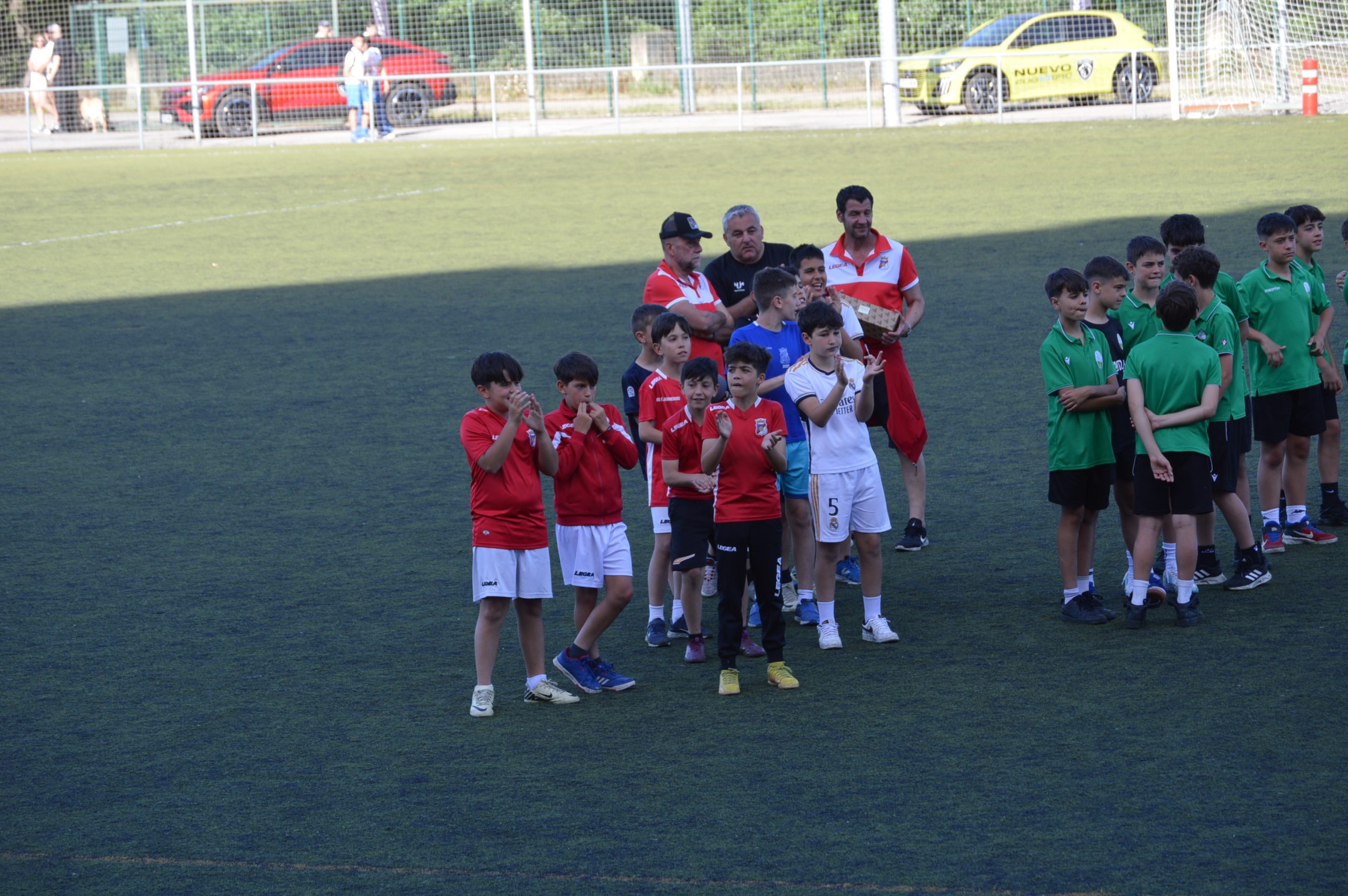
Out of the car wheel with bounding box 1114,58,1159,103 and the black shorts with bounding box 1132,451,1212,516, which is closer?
the black shorts with bounding box 1132,451,1212,516

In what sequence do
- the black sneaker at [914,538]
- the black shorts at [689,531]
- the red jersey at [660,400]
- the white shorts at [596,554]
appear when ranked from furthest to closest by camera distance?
the black sneaker at [914,538], the red jersey at [660,400], the black shorts at [689,531], the white shorts at [596,554]

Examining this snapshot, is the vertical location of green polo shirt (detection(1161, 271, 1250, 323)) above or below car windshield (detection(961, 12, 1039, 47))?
below

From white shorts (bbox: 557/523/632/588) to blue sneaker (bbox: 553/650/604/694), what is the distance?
31 cm

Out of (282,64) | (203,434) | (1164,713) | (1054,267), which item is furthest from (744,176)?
(1164,713)

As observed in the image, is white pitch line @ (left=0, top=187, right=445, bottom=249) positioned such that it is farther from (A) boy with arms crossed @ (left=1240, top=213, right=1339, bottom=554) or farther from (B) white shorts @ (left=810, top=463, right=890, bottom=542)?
(A) boy with arms crossed @ (left=1240, top=213, right=1339, bottom=554)

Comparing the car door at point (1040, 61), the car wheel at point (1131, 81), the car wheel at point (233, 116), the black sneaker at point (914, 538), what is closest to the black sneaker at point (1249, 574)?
the black sneaker at point (914, 538)

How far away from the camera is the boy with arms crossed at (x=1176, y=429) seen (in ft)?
20.9

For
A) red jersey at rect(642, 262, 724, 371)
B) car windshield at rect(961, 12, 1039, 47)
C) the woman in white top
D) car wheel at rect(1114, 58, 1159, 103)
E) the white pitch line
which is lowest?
red jersey at rect(642, 262, 724, 371)

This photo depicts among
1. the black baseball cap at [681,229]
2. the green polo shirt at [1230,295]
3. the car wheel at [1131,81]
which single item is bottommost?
the green polo shirt at [1230,295]

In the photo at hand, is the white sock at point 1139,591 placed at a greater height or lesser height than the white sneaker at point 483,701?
greater

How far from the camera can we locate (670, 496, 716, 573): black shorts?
614 cm

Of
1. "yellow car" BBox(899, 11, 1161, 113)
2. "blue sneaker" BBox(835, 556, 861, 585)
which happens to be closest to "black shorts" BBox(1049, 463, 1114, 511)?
"blue sneaker" BBox(835, 556, 861, 585)

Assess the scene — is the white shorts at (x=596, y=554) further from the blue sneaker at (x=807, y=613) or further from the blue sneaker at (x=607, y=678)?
the blue sneaker at (x=807, y=613)

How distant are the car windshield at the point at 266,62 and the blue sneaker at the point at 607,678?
29579 millimetres
